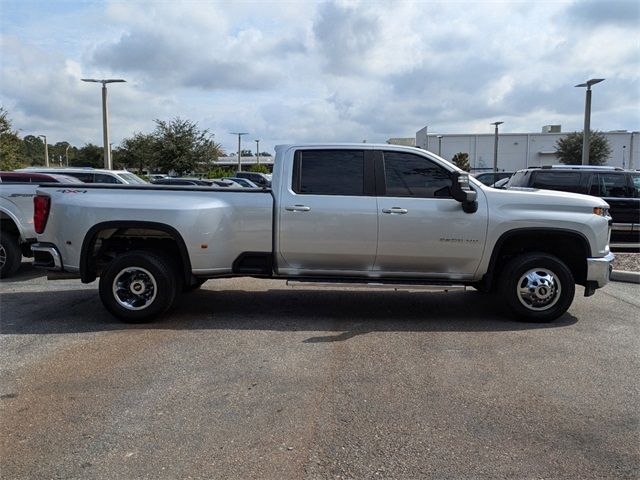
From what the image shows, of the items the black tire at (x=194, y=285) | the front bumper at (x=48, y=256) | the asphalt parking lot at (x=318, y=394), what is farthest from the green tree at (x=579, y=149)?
the front bumper at (x=48, y=256)

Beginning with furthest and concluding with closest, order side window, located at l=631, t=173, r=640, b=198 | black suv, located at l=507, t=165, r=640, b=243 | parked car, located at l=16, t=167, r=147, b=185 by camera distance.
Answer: parked car, located at l=16, t=167, r=147, b=185
side window, located at l=631, t=173, r=640, b=198
black suv, located at l=507, t=165, r=640, b=243

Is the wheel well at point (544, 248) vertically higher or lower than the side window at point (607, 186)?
lower

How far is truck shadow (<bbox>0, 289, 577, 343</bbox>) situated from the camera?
614 cm

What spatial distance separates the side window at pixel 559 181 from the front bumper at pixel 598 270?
22.0 feet

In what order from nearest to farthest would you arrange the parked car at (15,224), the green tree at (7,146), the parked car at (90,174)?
the parked car at (15,224)
the parked car at (90,174)
the green tree at (7,146)

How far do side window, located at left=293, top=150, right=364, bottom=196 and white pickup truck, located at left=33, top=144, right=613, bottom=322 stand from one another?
0.01 metres

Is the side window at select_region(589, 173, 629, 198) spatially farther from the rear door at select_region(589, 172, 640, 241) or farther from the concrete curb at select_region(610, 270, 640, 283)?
the concrete curb at select_region(610, 270, 640, 283)

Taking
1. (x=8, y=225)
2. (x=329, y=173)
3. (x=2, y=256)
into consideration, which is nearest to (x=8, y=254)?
(x=2, y=256)

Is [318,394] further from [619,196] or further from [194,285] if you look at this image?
[619,196]

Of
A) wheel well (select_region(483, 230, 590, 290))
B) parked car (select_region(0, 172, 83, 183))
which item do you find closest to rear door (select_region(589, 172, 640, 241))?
wheel well (select_region(483, 230, 590, 290))

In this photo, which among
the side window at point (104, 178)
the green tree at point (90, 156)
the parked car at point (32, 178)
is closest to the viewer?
the parked car at point (32, 178)

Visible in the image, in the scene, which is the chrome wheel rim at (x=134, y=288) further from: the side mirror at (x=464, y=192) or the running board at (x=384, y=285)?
the side mirror at (x=464, y=192)

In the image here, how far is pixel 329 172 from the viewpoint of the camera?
21.0ft

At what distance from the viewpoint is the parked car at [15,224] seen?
8680 mm
